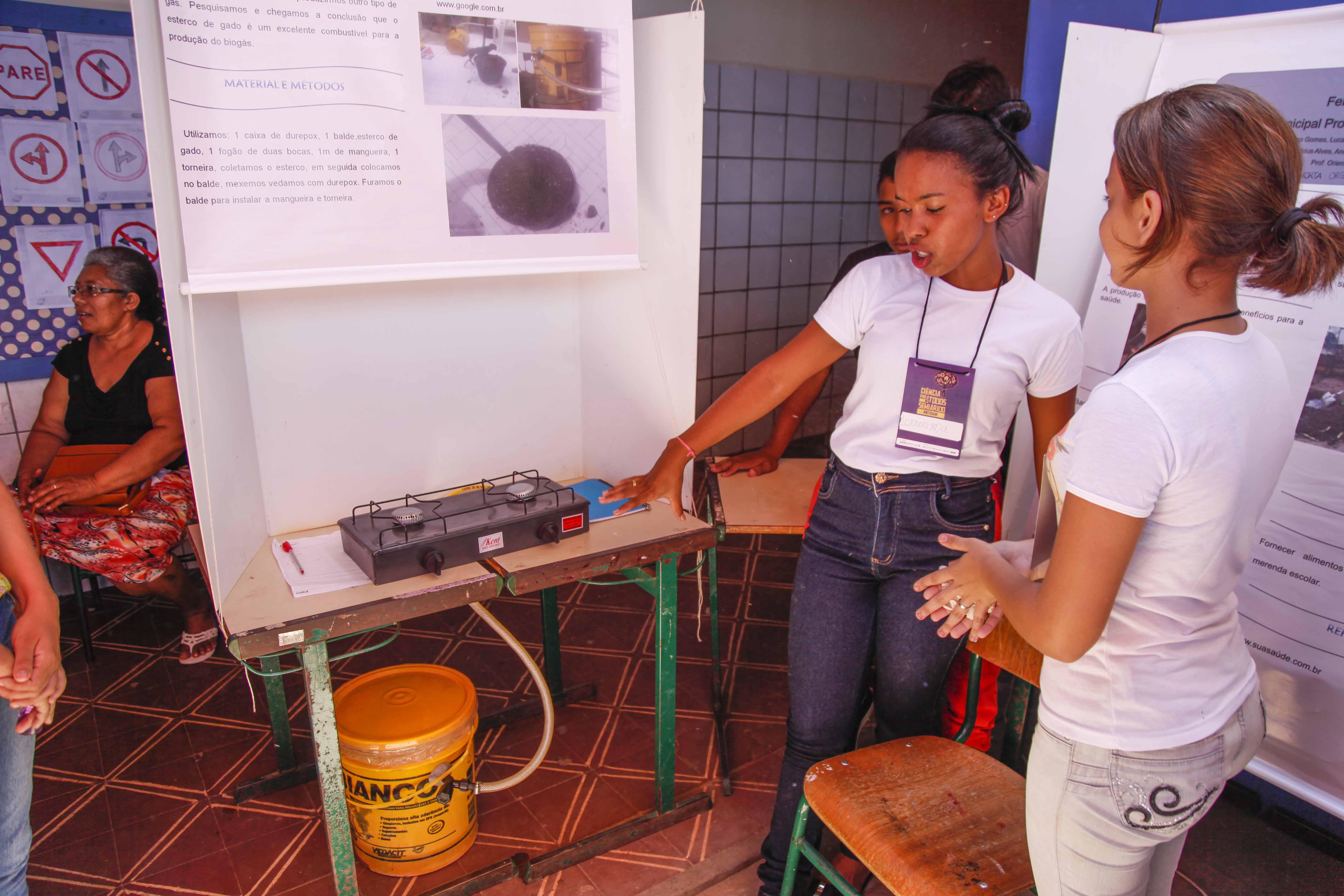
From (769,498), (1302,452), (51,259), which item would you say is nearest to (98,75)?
(51,259)

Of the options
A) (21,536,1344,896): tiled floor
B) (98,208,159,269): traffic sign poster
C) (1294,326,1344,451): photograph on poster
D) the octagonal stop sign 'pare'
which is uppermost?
the octagonal stop sign 'pare'

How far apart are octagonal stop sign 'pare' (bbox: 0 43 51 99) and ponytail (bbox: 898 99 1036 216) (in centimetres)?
286

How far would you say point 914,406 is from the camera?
149 cm

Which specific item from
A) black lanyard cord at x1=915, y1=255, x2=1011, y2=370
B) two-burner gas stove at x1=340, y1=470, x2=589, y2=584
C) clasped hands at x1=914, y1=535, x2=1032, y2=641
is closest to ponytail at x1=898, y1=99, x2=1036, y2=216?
black lanyard cord at x1=915, y1=255, x2=1011, y2=370

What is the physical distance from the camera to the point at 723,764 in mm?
2252

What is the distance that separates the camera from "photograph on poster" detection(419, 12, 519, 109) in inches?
64.7

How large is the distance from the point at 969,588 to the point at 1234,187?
1.82ft

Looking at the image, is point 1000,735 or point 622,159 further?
point 1000,735

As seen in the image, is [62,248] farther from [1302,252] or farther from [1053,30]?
[1302,252]

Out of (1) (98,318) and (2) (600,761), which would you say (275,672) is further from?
(1) (98,318)

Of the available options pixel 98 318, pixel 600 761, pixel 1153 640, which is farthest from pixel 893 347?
pixel 98 318

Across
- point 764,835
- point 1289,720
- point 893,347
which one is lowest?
point 764,835

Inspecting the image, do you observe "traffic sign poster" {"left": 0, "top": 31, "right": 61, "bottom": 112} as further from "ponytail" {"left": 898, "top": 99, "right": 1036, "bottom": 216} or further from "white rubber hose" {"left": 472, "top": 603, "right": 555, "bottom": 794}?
"ponytail" {"left": 898, "top": 99, "right": 1036, "bottom": 216}

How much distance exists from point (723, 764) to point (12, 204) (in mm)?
2913
